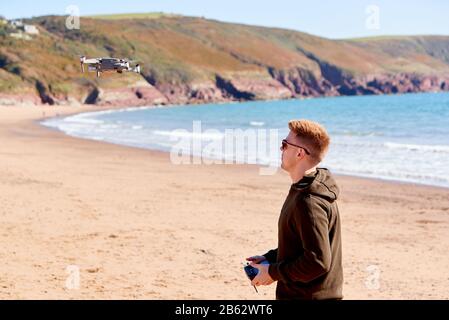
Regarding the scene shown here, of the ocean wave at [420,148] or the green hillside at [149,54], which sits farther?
the ocean wave at [420,148]

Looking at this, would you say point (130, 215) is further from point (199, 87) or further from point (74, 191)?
point (199, 87)

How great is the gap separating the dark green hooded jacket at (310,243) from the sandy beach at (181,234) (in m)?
5.81

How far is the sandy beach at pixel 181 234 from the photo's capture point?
984 cm

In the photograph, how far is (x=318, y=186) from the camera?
3.51m

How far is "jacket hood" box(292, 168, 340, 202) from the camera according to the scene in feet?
11.5

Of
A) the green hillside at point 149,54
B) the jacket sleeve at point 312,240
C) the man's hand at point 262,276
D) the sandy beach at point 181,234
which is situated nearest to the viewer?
the jacket sleeve at point 312,240

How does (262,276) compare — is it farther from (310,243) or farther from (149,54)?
(149,54)

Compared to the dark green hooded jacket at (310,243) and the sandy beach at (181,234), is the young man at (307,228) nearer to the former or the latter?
the dark green hooded jacket at (310,243)

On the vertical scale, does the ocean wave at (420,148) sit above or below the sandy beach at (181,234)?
below

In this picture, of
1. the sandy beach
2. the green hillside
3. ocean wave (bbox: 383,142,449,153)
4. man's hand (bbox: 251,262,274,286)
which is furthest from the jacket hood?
ocean wave (bbox: 383,142,449,153)

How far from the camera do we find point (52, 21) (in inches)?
233

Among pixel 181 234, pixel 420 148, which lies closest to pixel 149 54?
pixel 181 234

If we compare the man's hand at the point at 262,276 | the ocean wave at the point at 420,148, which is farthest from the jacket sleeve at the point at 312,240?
the ocean wave at the point at 420,148

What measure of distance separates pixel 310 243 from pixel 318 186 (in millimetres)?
310
